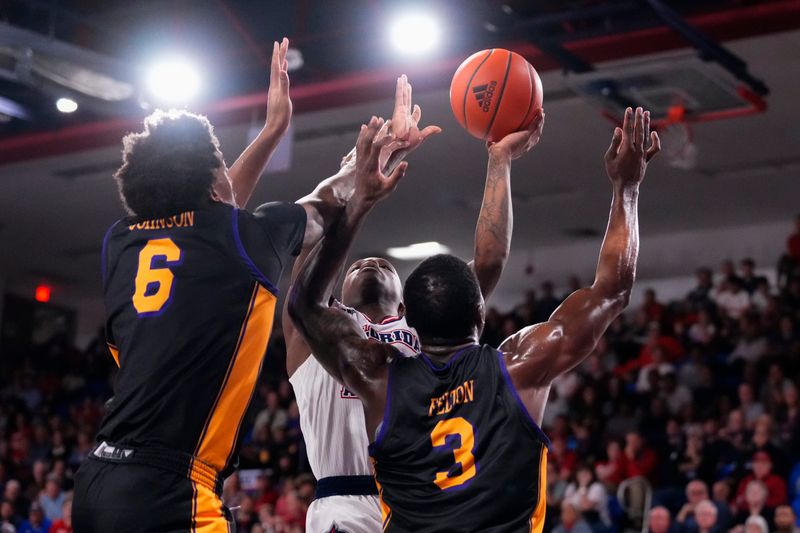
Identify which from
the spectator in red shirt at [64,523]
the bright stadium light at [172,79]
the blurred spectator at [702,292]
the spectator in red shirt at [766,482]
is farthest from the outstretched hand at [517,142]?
the blurred spectator at [702,292]

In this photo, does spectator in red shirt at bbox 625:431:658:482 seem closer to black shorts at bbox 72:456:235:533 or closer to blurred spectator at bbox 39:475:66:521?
blurred spectator at bbox 39:475:66:521

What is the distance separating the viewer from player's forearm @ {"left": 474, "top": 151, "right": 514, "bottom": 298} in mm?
4609

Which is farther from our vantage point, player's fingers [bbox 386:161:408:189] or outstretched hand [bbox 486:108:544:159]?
outstretched hand [bbox 486:108:544:159]

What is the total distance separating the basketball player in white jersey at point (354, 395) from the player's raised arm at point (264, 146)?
0.46m

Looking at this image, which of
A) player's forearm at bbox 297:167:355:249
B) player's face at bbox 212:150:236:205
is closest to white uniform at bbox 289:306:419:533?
player's forearm at bbox 297:167:355:249

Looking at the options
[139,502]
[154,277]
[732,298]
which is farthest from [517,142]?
[732,298]

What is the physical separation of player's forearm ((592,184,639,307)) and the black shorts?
4.99ft

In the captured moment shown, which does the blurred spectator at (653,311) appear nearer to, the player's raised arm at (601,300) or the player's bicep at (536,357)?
the player's raised arm at (601,300)

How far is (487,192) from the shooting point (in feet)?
15.6

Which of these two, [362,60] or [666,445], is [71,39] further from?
[666,445]

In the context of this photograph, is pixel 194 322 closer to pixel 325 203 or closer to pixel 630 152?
pixel 325 203

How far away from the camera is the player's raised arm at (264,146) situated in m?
4.24

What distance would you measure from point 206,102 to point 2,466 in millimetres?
7905

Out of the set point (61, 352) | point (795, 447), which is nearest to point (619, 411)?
point (795, 447)
